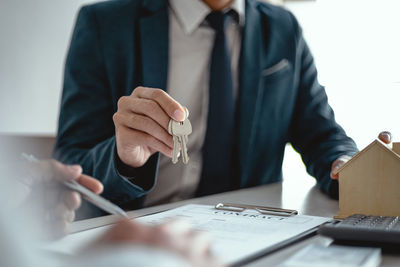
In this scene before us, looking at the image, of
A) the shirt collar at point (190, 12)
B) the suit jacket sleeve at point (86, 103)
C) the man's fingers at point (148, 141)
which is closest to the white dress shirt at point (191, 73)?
the shirt collar at point (190, 12)

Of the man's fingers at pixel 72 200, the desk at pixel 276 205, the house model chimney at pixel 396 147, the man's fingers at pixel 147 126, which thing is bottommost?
the desk at pixel 276 205

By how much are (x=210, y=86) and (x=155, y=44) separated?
0.41 ft

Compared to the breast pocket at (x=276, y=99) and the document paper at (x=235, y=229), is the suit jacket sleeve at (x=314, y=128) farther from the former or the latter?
the document paper at (x=235, y=229)

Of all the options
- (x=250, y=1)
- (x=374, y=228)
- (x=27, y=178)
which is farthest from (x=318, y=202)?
(x=250, y=1)

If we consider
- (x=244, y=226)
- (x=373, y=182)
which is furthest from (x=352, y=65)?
(x=244, y=226)

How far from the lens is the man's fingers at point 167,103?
0.43 meters

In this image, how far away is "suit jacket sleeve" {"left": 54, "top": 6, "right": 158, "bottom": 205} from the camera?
66 cm

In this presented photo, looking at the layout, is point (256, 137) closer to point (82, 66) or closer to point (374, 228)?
point (82, 66)

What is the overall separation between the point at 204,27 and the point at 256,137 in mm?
238

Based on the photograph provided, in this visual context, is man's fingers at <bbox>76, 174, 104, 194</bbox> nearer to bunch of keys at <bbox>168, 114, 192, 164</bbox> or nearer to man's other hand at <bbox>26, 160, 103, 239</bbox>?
man's other hand at <bbox>26, 160, 103, 239</bbox>

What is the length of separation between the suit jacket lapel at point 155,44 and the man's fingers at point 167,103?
254 millimetres

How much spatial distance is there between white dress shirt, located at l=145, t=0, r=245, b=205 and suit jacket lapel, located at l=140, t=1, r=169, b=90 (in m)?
0.03

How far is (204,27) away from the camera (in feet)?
2.79

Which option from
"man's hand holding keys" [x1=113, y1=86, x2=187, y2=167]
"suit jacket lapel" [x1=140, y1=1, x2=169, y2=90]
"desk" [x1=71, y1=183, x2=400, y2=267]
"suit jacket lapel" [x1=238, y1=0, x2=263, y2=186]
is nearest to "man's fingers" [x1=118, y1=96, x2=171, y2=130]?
"man's hand holding keys" [x1=113, y1=86, x2=187, y2=167]
